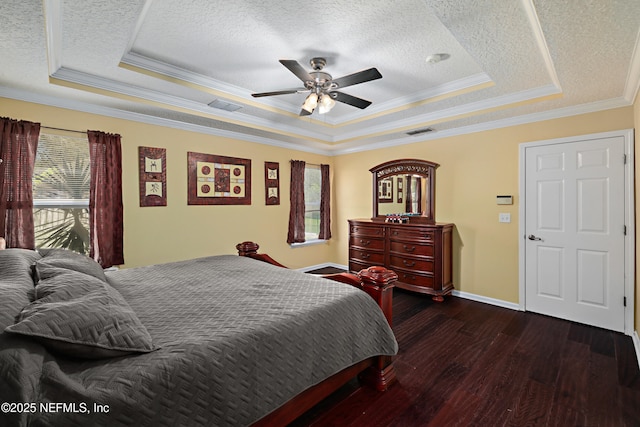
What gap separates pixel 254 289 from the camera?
1.99 m

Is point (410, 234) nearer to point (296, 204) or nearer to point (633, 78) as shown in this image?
point (296, 204)

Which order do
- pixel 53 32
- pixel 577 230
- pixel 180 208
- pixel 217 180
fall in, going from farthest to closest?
pixel 217 180, pixel 180 208, pixel 577 230, pixel 53 32

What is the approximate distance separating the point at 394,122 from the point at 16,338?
4.24m

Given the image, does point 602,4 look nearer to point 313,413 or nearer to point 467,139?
point 467,139

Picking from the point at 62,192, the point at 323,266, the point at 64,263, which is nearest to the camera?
the point at 64,263

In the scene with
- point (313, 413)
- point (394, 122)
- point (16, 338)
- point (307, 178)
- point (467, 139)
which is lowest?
point (313, 413)

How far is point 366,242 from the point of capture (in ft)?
15.5

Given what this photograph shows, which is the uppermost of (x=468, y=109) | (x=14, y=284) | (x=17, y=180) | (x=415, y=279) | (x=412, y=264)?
(x=468, y=109)

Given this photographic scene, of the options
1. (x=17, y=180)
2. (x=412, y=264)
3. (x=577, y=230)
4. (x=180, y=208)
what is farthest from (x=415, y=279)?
(x=17, y=180)

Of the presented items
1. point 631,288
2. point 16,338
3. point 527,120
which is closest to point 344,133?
point 527,120

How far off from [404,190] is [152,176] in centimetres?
363

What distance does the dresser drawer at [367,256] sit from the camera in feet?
14.9

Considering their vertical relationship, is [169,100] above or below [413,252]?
above

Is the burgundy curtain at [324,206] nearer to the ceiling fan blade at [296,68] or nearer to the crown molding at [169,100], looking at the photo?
the crown molding at [169,100]
